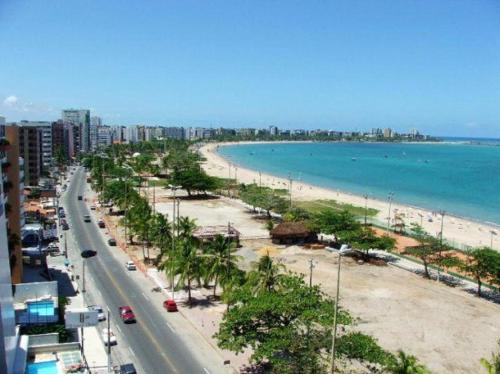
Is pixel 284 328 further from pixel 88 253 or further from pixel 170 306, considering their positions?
pixel 88 253

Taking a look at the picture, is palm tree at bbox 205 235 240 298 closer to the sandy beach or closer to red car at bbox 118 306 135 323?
red car at bbox 118 306 135 323

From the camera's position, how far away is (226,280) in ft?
123

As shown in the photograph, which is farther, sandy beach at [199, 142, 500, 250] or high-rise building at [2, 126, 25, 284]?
sandy beach at [199, 142, 500, 250]

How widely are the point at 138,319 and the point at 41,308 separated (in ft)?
21.0

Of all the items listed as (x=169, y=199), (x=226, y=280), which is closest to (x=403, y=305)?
(x=226, y=280)

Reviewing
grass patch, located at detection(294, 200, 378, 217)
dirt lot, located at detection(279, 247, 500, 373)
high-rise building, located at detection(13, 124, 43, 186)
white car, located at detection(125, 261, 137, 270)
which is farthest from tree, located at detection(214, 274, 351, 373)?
high-rise building, located at detection(13, 124, 43, 186)

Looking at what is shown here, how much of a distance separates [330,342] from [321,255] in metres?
31.2

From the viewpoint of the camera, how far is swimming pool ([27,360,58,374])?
24.2 metres

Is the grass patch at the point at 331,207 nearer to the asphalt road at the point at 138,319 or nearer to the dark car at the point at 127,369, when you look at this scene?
the asphalt road at the point at 138,319

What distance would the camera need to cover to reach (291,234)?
60.8 m

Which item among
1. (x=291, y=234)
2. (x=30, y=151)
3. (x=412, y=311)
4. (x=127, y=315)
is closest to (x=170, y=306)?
(x=127, y=315)

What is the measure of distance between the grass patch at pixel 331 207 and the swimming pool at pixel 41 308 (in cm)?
5770

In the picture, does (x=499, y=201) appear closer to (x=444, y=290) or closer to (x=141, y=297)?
(x=444, y=290)

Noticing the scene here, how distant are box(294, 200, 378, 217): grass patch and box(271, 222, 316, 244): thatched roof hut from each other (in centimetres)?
2545
